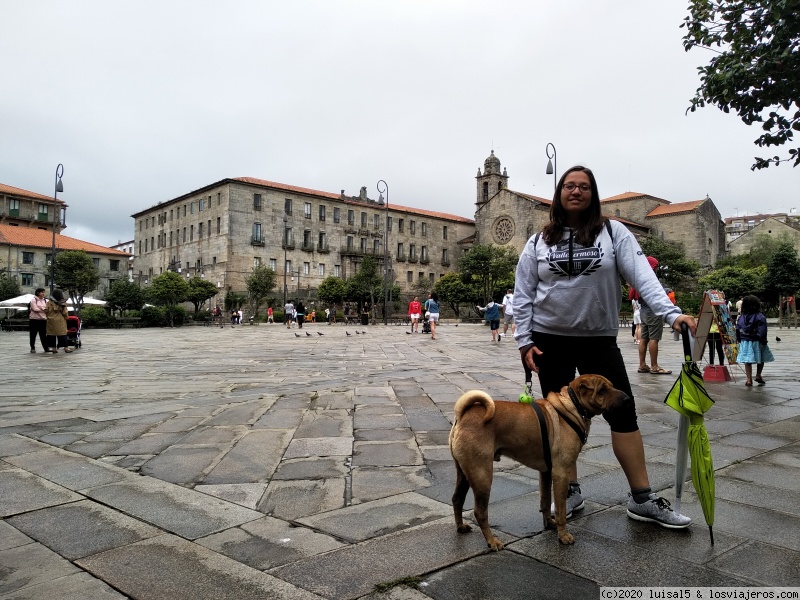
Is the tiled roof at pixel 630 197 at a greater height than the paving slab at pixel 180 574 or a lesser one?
greater

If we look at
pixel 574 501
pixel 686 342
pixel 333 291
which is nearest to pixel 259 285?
pixel 333 291

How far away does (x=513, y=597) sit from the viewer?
2.01 m

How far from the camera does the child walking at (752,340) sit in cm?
749

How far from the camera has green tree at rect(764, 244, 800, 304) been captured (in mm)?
39000

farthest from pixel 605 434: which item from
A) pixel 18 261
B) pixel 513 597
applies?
pixel 18 261

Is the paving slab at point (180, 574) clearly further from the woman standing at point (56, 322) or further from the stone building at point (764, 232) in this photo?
the stone building at point (764, 232)

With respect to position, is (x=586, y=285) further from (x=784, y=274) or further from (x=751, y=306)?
(x=784, y=274)

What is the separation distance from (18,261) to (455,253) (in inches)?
1968

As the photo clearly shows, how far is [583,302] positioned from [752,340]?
20.1ft

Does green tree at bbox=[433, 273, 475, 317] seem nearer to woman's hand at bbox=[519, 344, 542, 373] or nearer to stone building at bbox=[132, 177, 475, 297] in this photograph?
stone building at bbox=[132, 177, 475, 297]

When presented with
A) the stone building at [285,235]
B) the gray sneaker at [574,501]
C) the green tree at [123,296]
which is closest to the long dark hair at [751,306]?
the gray sneaker at [574,501]

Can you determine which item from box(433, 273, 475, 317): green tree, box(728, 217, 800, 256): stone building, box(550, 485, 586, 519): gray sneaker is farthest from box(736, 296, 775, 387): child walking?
box(728, 217, 800, 256): stone building

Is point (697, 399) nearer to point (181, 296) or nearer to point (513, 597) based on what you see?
point (513, 597)

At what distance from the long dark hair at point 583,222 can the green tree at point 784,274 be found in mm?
43557
